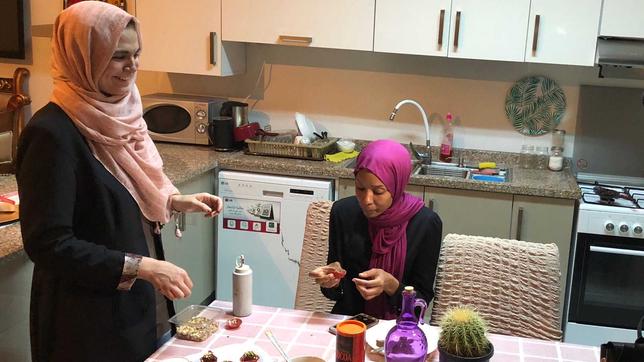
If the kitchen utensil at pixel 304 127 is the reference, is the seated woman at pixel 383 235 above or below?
below

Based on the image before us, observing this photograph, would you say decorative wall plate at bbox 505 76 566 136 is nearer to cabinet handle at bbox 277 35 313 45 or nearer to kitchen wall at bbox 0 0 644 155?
kitchen wall at bbox 0 0 644 155

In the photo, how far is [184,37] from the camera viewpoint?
11.1 feet

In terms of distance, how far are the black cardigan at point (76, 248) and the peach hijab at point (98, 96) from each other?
32 millimetres

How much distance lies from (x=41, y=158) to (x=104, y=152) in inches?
6.9

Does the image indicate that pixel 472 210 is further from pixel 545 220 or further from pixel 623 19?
pixel 623 19

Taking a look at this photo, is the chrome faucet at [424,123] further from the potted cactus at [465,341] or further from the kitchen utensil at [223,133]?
the potted cactus at [465,341]

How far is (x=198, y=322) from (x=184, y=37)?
6.83 feet

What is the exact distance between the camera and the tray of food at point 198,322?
1611 millimetres

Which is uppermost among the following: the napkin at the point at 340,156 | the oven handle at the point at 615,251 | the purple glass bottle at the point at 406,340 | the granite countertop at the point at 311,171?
the napkin at the point at 340,156

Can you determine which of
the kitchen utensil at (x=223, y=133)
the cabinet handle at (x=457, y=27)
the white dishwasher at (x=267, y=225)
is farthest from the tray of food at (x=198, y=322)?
the cabinet handle at (x=457, y=27)

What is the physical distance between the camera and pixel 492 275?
1.95 meters

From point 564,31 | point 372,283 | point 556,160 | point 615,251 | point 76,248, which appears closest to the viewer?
point 76,248

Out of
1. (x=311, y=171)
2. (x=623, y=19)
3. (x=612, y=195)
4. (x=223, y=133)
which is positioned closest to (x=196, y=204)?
(x=311, y=171)

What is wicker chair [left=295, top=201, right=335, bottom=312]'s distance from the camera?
6.87ft
